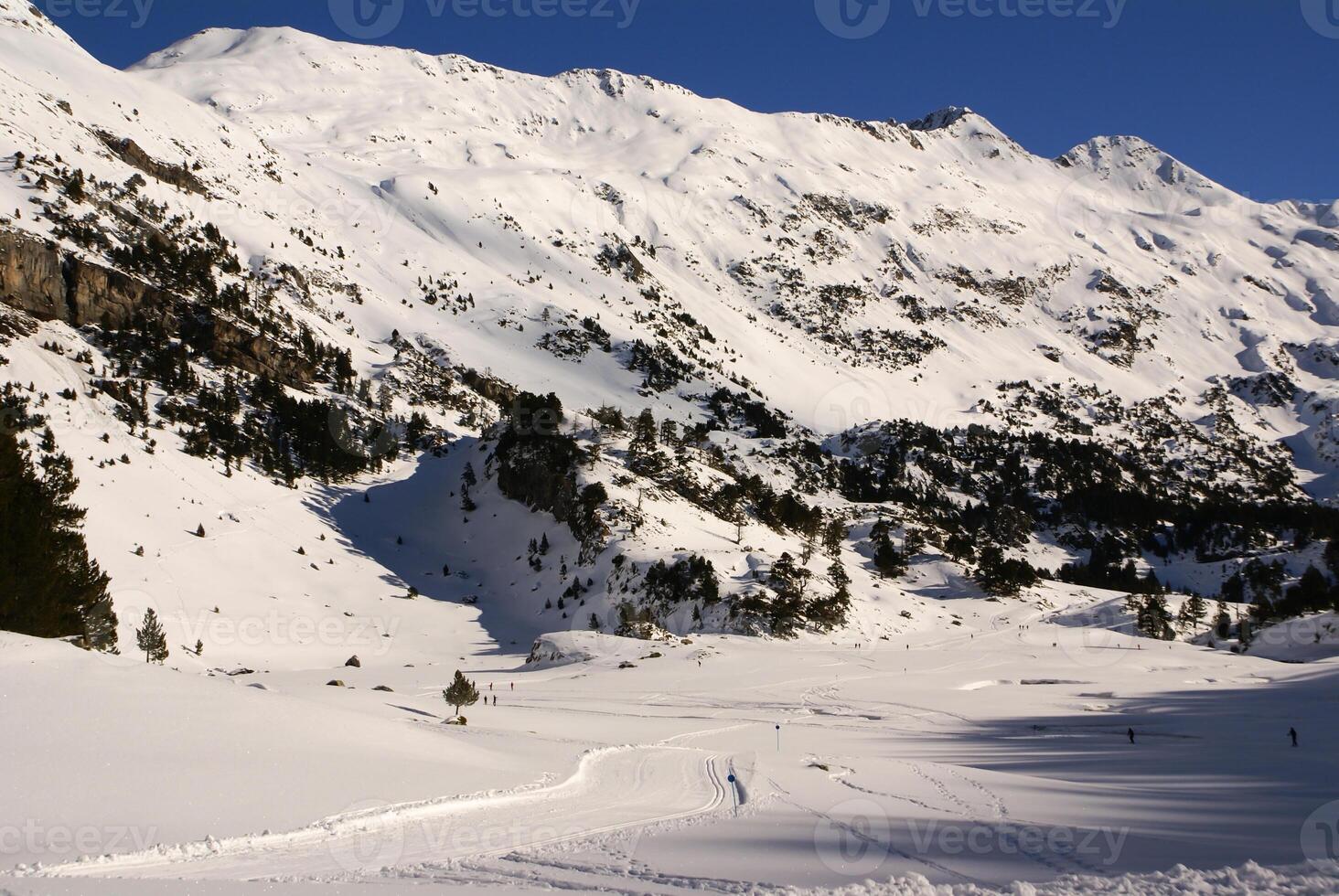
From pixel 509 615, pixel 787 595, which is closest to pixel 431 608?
pixel 509 615

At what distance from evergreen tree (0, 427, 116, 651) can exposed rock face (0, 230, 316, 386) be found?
59.2 metres

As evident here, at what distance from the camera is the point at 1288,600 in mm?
96750

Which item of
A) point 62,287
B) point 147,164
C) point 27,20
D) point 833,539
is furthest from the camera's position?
point 27,20

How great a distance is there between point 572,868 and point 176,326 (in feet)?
329

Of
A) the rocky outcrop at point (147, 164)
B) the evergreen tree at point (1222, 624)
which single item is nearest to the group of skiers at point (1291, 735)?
the evergreen tree at point (1222, 624)

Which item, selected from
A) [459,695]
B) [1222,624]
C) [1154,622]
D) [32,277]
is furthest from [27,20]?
[1222,624]

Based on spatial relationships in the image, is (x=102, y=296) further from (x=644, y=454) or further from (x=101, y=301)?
(x=644, y=454)

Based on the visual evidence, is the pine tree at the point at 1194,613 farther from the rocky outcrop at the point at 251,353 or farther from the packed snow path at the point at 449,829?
the rocky outcrop at the point at 251,353

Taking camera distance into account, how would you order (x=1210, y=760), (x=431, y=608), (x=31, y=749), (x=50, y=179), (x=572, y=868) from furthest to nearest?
(x=50, y=179), (x=431, y=608), (x=1210, y=760), (x=31, y=749), (x=572, y=868)

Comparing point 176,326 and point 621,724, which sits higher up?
point 176,326

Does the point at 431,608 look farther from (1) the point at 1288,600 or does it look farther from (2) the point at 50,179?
(1) the point at 1288,600

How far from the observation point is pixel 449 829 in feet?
51.9

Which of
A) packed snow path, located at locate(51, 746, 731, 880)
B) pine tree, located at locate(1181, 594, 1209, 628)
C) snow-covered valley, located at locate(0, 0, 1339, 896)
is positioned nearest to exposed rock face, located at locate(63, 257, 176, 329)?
snow-covered valley, located at locate(0, 0, 1339, 896)

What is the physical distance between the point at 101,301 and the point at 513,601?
56670 mm
